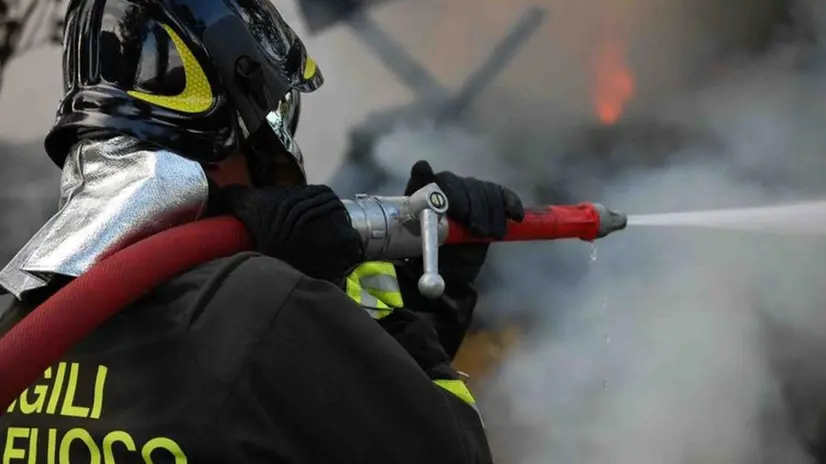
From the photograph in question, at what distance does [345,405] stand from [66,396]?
0.27 metres

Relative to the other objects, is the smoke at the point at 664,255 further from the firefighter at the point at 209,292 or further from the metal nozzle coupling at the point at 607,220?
the firefighter at the point at 209,292

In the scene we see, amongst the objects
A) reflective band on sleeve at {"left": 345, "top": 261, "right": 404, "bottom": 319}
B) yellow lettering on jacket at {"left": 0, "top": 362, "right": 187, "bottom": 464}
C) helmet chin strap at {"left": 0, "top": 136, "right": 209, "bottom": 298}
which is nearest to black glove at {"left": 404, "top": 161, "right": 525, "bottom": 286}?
reflective band on sleeve at {"left": 345, "top": 261, "right": 404, "bottom": 319}

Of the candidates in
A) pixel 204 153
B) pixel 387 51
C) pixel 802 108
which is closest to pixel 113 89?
pixel 204 153

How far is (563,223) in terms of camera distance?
1.30 meters

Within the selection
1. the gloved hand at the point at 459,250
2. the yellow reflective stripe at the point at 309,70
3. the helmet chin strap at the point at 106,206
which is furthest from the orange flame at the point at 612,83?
the helmet chin strap at the point at 106,206

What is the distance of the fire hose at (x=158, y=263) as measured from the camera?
66 centimetres

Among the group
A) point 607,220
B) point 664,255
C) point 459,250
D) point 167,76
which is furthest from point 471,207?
point 664,255

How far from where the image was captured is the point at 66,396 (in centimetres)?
79

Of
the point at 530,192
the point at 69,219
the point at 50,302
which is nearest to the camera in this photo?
the point at 50,302

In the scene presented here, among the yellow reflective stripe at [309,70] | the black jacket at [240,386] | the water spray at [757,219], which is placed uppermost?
the water spray at [757,219]

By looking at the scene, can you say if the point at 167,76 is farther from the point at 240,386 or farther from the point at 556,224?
the point at 556,224

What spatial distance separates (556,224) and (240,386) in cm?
70

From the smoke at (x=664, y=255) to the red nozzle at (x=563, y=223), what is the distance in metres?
0.32

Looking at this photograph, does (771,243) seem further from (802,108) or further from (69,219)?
(69,219)
